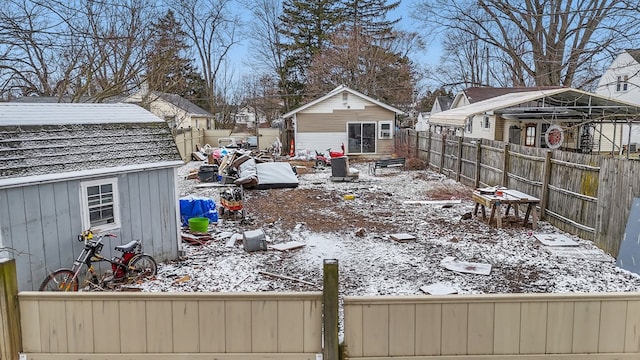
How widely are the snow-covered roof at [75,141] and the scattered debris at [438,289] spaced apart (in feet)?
14.1

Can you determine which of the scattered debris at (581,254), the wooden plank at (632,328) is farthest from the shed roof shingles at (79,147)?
the scattered debris at (581,254)

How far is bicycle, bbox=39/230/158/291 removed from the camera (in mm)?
5652

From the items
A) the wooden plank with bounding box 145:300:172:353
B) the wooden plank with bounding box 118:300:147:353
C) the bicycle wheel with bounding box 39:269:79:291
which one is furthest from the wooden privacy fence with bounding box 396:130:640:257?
the bicycle wheel with bounding box 39:269:79:291

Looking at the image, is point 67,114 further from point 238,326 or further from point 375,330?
point 375,330

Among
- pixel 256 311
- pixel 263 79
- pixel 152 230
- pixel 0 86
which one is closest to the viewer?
pixel 256 311

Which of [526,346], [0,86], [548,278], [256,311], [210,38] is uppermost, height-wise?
[210,38]

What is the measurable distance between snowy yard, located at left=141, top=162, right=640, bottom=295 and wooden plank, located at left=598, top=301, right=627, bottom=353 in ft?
8.40

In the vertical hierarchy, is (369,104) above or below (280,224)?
above

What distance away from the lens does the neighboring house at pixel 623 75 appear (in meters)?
7.56

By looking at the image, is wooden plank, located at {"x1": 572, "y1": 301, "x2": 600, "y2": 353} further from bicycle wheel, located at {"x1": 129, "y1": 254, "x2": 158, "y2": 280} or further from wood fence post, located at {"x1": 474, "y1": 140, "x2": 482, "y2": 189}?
wood fence post, located at {"x1": 474, "y1": 140, "x2": 482, "y2": 189}

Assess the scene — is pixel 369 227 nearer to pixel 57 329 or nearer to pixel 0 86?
pixel 57 329

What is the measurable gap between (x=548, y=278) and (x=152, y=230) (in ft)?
19.7

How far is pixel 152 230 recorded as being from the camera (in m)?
7.12

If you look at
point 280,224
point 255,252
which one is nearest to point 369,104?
point 280,224
